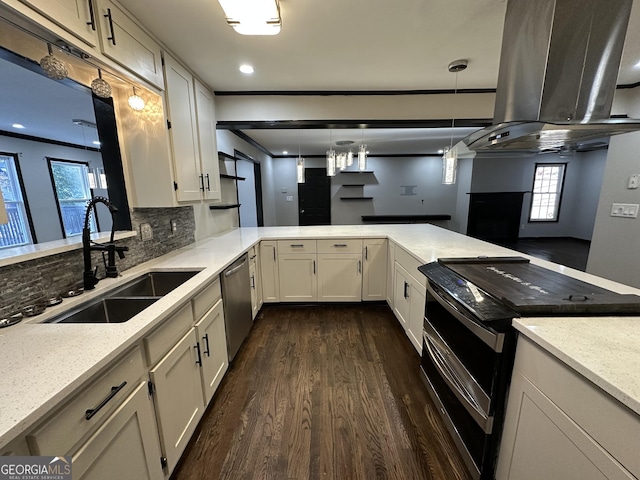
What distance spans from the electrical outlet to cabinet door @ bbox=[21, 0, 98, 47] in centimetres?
109

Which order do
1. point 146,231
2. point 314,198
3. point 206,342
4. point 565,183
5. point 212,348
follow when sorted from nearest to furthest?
point 206,342 < point 212,348 < point 146,231 < point 565,183 < point 314,198

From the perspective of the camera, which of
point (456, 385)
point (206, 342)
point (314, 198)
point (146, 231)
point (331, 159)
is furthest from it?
point (314, 198)

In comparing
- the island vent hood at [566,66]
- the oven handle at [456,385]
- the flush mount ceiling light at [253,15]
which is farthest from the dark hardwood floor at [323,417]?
the flush mount ceiling light at [253,15]

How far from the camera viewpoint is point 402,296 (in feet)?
7.98

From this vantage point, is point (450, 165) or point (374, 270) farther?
point (374, 270)

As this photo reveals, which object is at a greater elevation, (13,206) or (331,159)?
(331,159)

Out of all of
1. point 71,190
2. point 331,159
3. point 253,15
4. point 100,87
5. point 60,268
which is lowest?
point 60,268

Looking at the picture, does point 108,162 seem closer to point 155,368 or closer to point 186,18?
point 186,18

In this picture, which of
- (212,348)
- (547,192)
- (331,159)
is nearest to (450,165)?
(331,159)

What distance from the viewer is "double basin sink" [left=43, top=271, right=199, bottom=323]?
1194 millimetres

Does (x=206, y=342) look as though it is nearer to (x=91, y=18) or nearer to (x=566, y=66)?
(x=91, y=18)

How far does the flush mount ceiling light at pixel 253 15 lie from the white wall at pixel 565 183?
20.9 feet

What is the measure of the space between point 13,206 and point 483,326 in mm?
2261

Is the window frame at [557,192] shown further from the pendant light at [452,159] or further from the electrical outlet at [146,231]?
the electrical outlet at [146,231]
